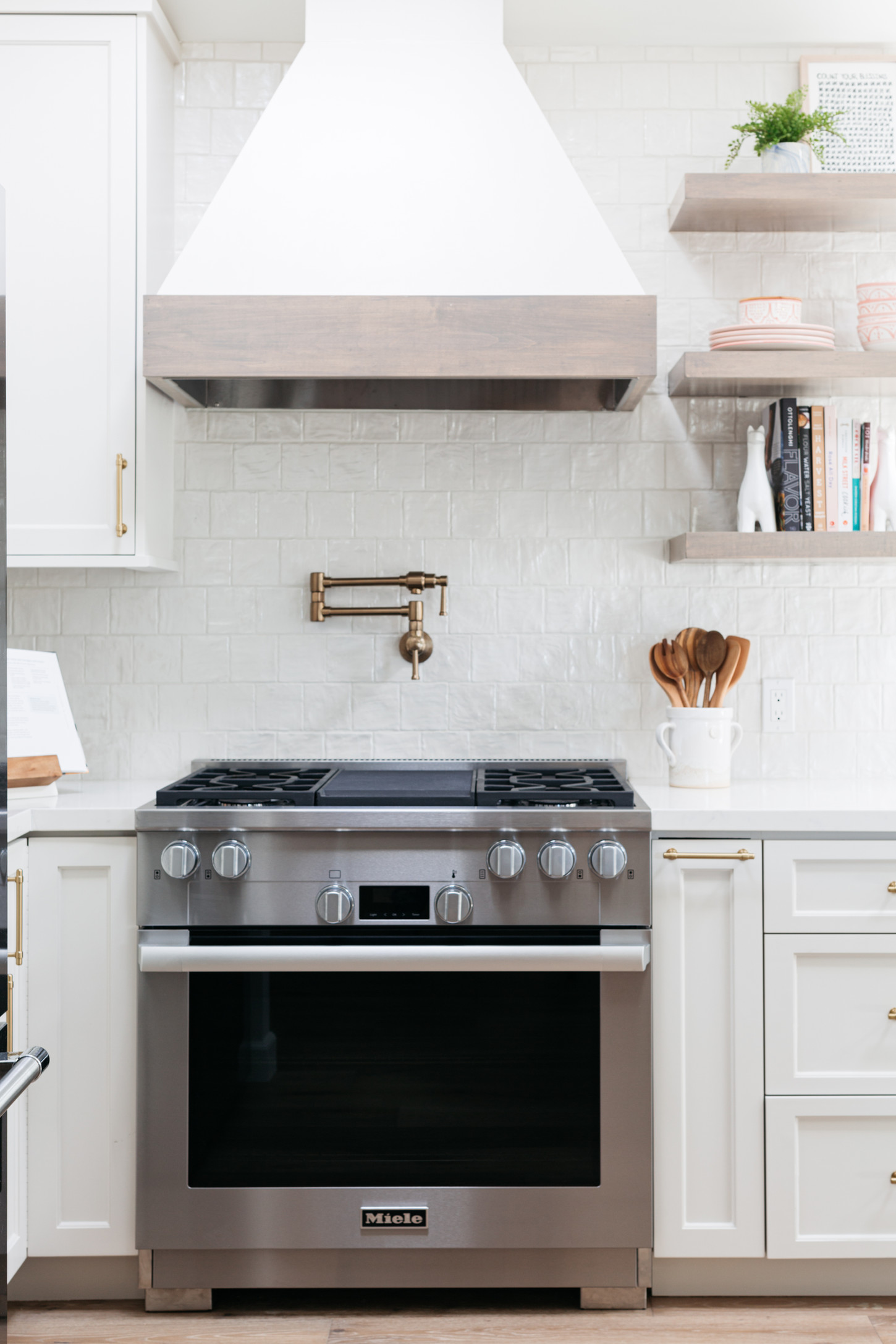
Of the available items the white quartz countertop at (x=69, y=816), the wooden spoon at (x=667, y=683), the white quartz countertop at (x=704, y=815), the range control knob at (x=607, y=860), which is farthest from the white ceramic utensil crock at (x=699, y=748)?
the white quartz countertop at (x=69, y=816)

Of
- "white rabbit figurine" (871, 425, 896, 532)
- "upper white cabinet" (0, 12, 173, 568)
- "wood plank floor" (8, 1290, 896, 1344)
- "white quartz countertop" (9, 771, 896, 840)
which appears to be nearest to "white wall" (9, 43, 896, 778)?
"white rabbit figurine" (871, 425, 896, 532)

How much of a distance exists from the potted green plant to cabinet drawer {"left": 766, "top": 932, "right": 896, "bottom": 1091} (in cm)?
172

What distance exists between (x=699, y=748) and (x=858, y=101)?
1645 millimetres

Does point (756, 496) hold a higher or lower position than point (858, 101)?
lower

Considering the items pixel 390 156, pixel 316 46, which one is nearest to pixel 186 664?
pixel 390 156

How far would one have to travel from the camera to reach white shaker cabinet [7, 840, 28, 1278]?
1.95 metres

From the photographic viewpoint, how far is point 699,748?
237 centimetres

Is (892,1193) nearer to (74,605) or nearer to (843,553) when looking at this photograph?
(843,553)

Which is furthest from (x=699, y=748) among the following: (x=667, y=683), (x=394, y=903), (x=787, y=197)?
(x=787, y=197)

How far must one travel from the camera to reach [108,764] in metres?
2.62

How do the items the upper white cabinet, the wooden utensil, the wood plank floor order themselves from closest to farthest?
1. the wood plank floor
2. the upper white cabinet
3. the wooden utensil

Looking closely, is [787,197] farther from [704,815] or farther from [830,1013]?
[830,1013]

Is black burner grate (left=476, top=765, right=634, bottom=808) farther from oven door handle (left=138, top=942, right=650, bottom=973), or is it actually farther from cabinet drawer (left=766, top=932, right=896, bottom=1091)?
cabinet drawer (left=766, top=932, right=896, bottom=1091)

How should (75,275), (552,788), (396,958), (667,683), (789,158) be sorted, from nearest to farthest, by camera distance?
(396,958), (552,788), (75,275), (789,158), (667,683)
